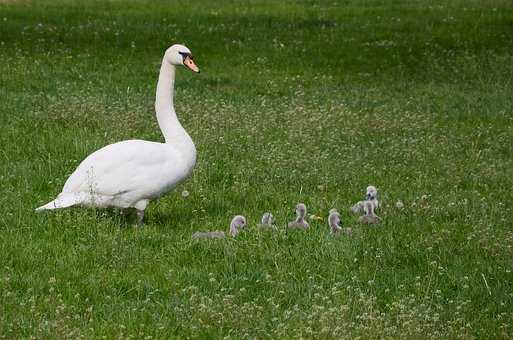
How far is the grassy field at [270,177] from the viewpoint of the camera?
24.8 ft

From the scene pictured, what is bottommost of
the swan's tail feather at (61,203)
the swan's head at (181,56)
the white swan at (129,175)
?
the swan's tail feather at (61,203)

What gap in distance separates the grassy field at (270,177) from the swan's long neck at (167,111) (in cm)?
79

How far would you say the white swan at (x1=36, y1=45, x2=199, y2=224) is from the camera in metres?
9.94

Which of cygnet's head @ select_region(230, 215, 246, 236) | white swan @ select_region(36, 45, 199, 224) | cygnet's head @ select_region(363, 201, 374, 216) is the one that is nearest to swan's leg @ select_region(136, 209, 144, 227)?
white swan @ select_region(36, 45, 199, 224)

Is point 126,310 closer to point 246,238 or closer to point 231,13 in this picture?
point 246,238

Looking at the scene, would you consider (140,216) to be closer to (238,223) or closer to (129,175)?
(129,175)

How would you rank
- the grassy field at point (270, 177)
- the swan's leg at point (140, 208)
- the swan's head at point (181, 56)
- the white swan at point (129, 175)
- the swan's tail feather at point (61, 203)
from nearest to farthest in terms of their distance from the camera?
the grassy field at point (270, 177) < the swan's tail feather at point (61, 203) < the white swan at point (129, 175) < the swan's leg at point (140, 208) < the swan's head at point (181, 56)

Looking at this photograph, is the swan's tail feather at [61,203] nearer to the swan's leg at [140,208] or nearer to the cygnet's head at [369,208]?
the swan's leg at [140,208]

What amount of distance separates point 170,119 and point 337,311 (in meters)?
4.09

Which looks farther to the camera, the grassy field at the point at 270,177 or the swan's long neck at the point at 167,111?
the swan's long neck at the point at 167,111

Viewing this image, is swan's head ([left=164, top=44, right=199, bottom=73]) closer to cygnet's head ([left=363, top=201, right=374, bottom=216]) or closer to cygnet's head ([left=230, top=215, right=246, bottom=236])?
cygnet's head ([left=230, top=215, right=246, bottom=236])

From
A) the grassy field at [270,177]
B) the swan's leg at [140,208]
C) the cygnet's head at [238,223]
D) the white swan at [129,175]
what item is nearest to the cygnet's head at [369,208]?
→ the grassy field at [270,177]

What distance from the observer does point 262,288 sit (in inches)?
322

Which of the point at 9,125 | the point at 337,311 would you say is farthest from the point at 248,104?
the point at 337,311
